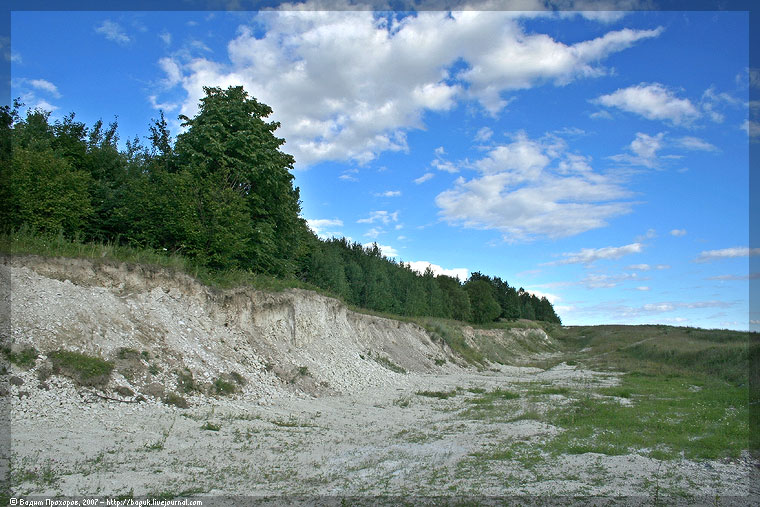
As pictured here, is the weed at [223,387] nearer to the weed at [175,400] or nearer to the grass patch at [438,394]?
the weed at [175,400]

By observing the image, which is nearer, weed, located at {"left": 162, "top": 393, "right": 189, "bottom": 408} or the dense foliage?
weed, located at {"left": 162, "top": 393, "right": 189, "bottom": 408}

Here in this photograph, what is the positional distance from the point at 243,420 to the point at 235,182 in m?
18.4

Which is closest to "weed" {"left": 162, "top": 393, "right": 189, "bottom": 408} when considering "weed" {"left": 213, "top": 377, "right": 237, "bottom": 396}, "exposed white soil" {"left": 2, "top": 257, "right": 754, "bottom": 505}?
"exposed white soil" {"left": 2, "top": 257, "right": 754, "bottom": 505}

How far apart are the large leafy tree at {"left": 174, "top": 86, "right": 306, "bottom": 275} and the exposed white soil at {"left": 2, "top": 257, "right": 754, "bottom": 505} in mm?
4256

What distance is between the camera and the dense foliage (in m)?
20.0

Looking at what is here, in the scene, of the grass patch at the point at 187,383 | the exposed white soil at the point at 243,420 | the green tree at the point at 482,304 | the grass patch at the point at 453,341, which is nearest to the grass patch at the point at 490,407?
the exposed white soil at the point at 243,420

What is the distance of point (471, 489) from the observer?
7887 millimetres

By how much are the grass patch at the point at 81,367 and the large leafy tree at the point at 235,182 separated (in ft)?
32.6

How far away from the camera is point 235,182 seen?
92.9 feet

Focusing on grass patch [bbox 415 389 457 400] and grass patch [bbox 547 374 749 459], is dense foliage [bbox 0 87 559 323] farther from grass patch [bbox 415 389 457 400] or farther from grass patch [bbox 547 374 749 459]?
grass patch [bbox 547 374 749 459]

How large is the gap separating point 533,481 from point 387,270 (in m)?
68.5

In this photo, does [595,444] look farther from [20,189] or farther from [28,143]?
[28,143]

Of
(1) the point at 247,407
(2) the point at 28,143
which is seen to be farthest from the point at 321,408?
(2) the point at 28,143

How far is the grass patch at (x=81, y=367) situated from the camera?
12.8m
